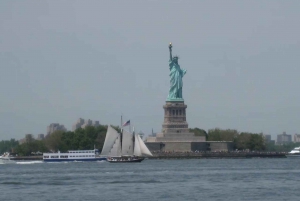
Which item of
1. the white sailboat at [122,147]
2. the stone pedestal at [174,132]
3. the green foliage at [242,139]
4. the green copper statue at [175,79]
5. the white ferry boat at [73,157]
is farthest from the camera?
the green foliage at [242,139]

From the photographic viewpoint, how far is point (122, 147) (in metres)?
125

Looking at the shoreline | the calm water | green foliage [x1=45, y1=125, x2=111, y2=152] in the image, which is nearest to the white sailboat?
the shoreline

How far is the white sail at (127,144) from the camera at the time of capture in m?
124

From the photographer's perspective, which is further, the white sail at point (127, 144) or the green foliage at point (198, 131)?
the green foliage at point (198, 131)

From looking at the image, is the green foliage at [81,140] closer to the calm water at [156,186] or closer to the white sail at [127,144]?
the white sail at [127,144]

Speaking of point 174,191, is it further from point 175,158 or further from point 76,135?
point 76,135

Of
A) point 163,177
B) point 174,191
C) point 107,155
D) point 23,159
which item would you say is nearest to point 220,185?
point 174,191

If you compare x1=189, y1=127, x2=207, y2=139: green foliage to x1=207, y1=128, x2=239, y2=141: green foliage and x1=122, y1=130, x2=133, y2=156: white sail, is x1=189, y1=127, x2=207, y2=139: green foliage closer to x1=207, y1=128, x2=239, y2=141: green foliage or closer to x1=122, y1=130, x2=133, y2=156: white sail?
x1=207, y1=128, x2=239, y2=141: green foliage

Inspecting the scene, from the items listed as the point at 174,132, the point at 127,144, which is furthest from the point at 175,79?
the point at 127,144

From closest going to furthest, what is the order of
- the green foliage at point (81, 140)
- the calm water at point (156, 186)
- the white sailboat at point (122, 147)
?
1. the calm water at point (156, 186)
2. the white sailboat at point (122, 147)
3. the green foliage at point (81, 140)

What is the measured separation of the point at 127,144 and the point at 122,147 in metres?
0.79

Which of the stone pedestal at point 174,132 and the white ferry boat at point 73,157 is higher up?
the stone pedestal at point 174,132

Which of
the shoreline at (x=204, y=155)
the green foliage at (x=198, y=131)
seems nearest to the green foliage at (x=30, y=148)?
the green foliage at (x=198, y=131)

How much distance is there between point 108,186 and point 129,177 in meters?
11.6
